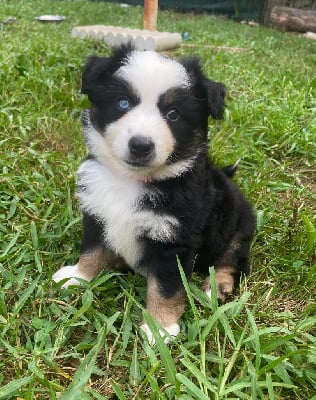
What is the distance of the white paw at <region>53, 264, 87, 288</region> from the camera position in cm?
276

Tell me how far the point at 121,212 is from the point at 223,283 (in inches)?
30.3

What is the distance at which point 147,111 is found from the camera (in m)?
2.39

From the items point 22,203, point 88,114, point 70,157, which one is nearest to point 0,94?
point 70,157

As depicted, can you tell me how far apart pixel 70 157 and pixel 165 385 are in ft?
7.68

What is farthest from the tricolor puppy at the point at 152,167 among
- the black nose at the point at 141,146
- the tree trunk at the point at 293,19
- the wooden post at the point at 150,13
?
the tree trunk at the point at 293,19

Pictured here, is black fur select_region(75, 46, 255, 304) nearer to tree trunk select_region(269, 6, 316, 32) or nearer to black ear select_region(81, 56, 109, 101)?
black ear select_region(81, 56, 109, 101)

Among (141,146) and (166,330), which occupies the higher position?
(141,146)

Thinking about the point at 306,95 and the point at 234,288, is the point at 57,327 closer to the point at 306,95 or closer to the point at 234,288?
the point at 234,288

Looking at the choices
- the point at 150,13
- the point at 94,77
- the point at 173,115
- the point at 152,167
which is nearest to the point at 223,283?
the point at 152,167

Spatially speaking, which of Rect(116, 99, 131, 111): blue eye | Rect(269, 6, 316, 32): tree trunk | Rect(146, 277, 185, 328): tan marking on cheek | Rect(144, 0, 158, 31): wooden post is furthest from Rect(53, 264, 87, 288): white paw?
Rect(269, 6, 316, 32): tree trunk

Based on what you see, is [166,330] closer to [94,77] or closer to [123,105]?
[123,105]

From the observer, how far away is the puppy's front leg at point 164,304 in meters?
2.45

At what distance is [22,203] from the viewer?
3.38 metres

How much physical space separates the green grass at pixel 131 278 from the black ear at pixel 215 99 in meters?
0.88
